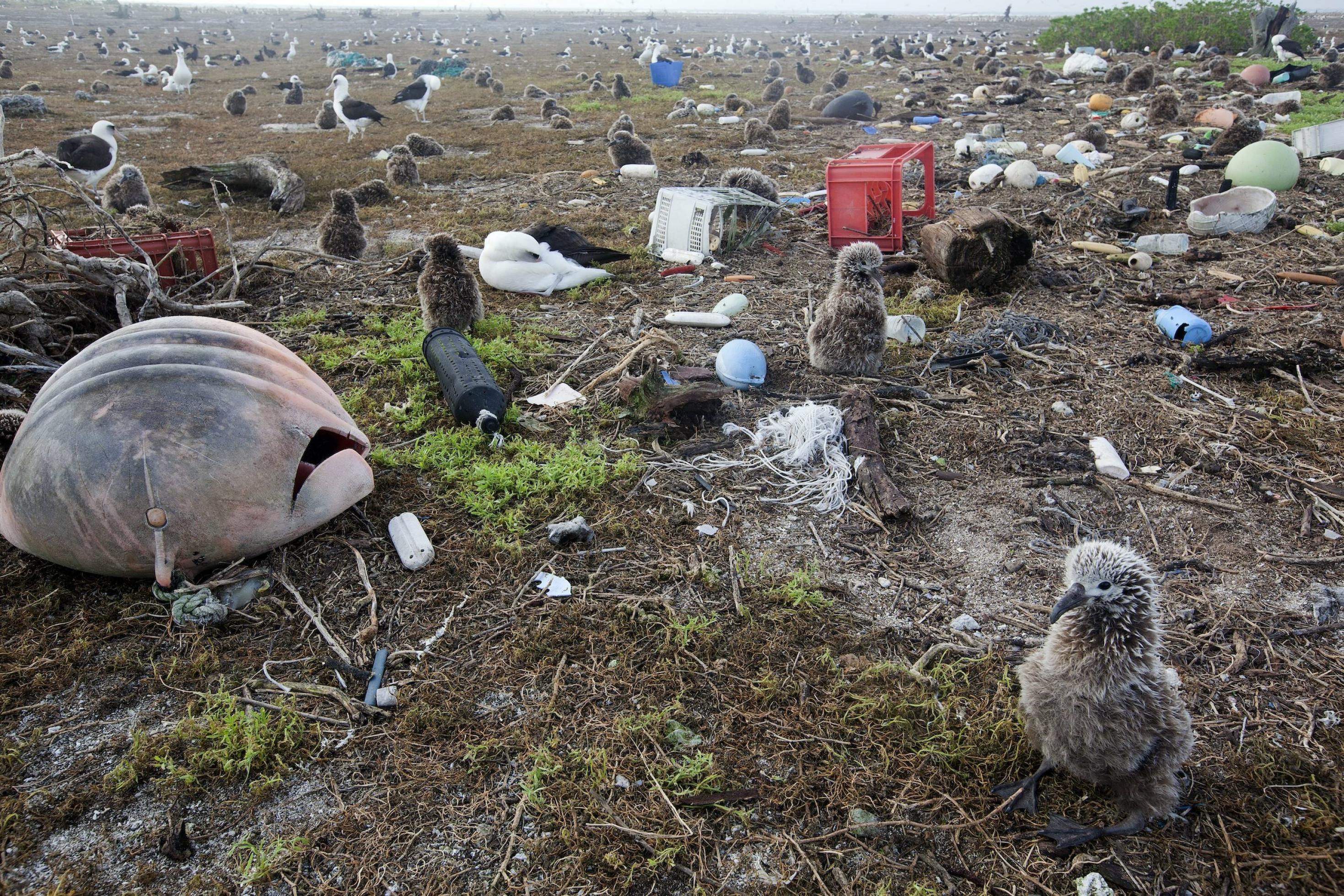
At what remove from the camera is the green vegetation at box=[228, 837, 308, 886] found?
237 cm

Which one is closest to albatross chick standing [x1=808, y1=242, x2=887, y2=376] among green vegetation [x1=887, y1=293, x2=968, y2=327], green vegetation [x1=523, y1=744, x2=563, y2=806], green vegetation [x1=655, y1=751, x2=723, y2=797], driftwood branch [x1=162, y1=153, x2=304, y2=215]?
green vegetation [x1=887, y1=293, x2=968, y2=327]

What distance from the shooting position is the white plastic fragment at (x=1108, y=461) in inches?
165

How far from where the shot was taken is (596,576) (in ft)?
11.9

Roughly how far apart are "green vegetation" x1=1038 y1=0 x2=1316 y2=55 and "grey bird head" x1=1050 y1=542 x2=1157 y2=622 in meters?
28.9

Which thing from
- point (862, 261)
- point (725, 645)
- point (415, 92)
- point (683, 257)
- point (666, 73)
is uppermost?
point (415, 92)

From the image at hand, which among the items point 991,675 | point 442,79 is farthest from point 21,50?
point 991,675

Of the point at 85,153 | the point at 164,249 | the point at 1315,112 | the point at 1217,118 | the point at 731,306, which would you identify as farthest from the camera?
the point at 1315,112

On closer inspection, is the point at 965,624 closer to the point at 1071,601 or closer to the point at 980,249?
the point at 1071,601

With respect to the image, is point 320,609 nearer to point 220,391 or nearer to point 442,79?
point 220,391

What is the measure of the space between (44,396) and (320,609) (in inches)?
67.4

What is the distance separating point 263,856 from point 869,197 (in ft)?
23.7

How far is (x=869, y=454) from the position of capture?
424 cm

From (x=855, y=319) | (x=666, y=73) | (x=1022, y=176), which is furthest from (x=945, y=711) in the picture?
(x=666, y=73)

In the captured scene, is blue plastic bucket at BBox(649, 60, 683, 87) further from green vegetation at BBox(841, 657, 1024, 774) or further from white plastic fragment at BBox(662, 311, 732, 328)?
green vegetation at BBox(841, 657, 1024, 774)
